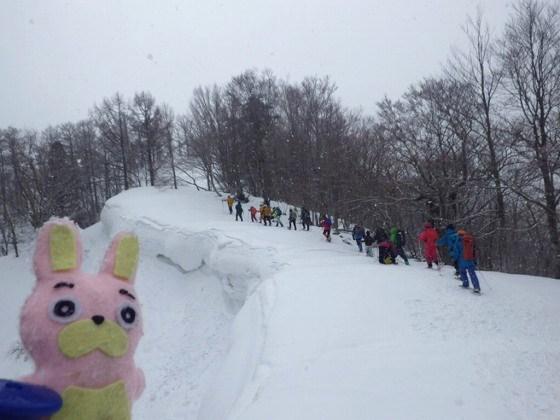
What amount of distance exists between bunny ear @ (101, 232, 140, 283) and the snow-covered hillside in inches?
21.6

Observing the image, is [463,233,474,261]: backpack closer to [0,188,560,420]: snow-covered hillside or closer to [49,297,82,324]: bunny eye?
[0,188,560,420]: snow-covered hillside

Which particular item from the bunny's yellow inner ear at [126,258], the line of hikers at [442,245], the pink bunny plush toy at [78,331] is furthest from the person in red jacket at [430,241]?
the pink bunny plush toy at [78,331]

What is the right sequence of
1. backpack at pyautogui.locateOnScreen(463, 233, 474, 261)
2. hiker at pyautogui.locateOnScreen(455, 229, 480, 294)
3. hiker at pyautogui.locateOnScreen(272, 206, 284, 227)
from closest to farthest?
hiker at pyautogui.locateOnScreen(455, 229, 480, 294)
backpack at pyautogui.locateOnScreen(463, 233, 474, 261)
hiker at pyautogui.locateOnScreen(272, 206, 284, 227)

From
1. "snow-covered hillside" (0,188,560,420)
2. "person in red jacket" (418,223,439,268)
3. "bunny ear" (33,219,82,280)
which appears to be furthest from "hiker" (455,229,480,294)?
"bunny ear" (33,219,82,280)

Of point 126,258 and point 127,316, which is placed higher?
point 126,258

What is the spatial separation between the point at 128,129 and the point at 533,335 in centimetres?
3893

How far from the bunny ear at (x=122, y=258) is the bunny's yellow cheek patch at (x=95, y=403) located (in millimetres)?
674

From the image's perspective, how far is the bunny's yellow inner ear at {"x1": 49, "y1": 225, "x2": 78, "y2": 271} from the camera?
2215mm

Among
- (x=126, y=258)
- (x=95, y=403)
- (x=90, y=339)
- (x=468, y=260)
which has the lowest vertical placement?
(x=95, y=403)

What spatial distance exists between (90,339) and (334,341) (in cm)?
555

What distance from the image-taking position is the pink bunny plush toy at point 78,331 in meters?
1.92

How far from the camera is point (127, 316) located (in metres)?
2.19

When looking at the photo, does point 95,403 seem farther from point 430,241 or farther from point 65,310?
point 430,241

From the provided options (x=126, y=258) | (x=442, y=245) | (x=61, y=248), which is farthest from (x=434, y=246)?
(x=61, y=248)
